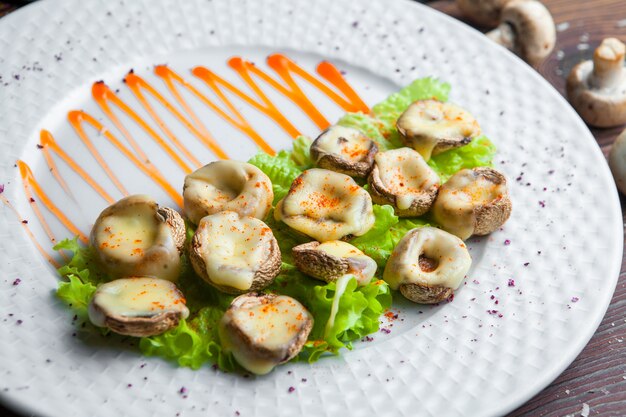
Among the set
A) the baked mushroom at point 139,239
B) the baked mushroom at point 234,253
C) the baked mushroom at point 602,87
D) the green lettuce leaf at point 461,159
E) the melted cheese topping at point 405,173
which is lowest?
the baked mushroom at point 602,87

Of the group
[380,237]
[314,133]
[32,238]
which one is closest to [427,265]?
[380,237]

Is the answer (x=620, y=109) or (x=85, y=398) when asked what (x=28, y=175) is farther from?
(x=620, y=109)

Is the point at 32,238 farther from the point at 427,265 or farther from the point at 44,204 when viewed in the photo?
the point at 427,265

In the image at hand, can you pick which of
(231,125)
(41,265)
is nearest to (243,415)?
(41,265)

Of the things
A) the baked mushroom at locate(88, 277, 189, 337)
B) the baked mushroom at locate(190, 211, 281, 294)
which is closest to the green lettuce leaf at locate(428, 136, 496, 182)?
the baked mushroom at locate(190, 211, 281, 294)

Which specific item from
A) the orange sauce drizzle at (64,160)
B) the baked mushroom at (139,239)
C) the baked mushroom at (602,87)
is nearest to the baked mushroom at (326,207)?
the baked mushroom at (139,239)

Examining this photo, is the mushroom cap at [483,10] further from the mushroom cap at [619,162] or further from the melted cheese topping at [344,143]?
the melted cheese topping at [344,143]
